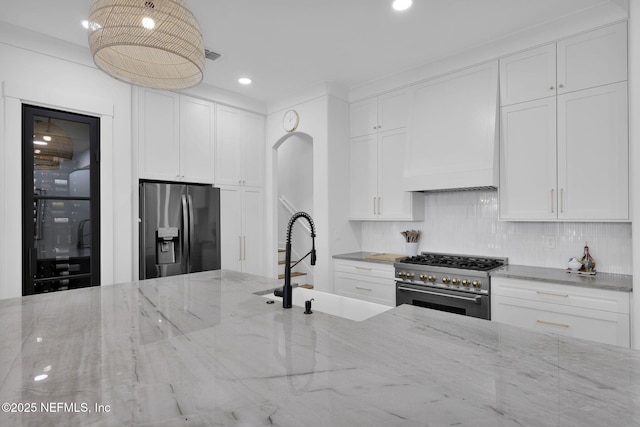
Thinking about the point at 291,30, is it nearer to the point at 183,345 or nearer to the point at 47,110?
the point at 47,110

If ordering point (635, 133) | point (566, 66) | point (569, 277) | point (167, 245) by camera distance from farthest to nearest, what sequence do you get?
point (167, 245), point (566, 66), point (569, 277), point (635, 133)

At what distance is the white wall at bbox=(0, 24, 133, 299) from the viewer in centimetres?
259

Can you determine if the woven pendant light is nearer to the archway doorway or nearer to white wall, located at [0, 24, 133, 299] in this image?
white wall, located at [0, 24, 133, 299]

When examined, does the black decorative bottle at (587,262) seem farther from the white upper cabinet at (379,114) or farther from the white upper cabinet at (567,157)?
the white upper cabinet at (379,114)

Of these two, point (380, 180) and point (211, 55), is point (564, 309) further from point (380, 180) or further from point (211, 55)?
point (211, 55)

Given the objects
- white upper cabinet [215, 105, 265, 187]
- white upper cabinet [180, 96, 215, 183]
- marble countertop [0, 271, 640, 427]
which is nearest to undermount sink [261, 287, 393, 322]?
marble countertop [0, 271, 640, 427]

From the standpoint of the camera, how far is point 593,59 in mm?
2529

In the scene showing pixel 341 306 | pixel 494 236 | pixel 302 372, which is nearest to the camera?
pixel 302 372

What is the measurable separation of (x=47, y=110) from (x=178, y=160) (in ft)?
3.74

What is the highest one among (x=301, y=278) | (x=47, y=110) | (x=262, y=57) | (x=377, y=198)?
(x=262, y=57)

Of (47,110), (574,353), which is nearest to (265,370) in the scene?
(574,353)

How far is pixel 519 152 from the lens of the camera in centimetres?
285

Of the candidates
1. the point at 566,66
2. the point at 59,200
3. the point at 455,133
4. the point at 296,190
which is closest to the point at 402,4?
the point at 455,133

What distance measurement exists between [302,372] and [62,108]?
10.3 feet
